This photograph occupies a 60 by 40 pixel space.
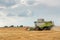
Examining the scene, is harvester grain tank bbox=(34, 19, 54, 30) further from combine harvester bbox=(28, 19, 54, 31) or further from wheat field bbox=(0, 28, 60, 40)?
wheat field bbox=(0, 28, 60, 40)

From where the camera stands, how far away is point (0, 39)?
21297 millimetres

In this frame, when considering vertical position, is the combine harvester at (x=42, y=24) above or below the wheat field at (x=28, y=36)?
above

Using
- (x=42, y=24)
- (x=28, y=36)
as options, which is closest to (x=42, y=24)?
(x=42, y=24)

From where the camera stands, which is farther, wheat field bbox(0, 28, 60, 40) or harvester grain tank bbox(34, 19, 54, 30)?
harvester grain tank bbox(34, 19, 54, 30)

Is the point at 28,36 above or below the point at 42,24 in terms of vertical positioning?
below

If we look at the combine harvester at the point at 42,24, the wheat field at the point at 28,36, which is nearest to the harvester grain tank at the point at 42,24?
the combine harvester at the point at 42,24

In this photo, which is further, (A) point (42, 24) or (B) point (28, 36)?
(A) point (42, 24)

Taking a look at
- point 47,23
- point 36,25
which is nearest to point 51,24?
point 47,23

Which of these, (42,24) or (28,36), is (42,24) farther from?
(28,36)

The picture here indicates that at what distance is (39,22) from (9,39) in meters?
22.8

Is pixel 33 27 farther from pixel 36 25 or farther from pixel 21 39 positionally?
pixel 21 39

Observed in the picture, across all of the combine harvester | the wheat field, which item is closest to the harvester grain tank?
the combine harvester

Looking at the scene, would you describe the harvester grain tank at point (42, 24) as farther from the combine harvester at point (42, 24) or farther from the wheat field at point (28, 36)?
the wheat field at point (28, 36)

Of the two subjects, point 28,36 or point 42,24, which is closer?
point 28,36
